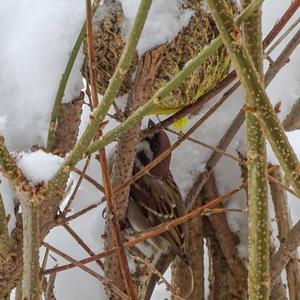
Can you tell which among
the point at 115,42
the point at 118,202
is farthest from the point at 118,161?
the point at 115,42

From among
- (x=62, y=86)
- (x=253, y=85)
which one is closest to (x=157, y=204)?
(x=62, y=86)

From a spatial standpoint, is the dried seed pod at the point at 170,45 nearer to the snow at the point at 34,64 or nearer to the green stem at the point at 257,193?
the snow at the point at 34,64

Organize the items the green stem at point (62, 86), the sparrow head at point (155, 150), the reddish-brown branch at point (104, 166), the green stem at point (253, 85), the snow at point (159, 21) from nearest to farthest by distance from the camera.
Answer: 1. the green stem at point (253, 85)
2. the reddish-brown branch at point (104, 166)
3. the green stem at point (62, 86)
4. the snow at point (159, 21)
5. the sparrow head at point (155, 150)

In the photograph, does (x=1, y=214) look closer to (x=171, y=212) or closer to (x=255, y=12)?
(x=255, y=12)

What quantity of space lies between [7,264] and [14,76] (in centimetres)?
29

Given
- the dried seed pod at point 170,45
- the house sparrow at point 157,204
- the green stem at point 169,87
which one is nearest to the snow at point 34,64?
the dried seed pod at point 170,45

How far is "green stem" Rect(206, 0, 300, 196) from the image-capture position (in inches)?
24.5

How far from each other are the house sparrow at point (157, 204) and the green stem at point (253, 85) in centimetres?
93

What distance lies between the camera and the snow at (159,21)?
1192 mm

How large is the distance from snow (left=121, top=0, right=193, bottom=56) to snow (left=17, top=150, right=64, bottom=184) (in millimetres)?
340

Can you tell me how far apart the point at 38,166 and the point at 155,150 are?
0.72m

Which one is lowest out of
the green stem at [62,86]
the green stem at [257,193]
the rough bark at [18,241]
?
the green stem at [257,193]

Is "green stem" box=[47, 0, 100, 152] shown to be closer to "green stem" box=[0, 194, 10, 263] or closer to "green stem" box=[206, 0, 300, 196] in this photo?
"green stem" box=[0, 194, 10, 263]

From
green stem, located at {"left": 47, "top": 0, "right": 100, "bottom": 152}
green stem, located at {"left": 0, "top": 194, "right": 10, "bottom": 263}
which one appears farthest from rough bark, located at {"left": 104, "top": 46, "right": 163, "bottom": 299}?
green stem, located at {"left": 0, "top": 194, "right": 10, "bottom": 263}
